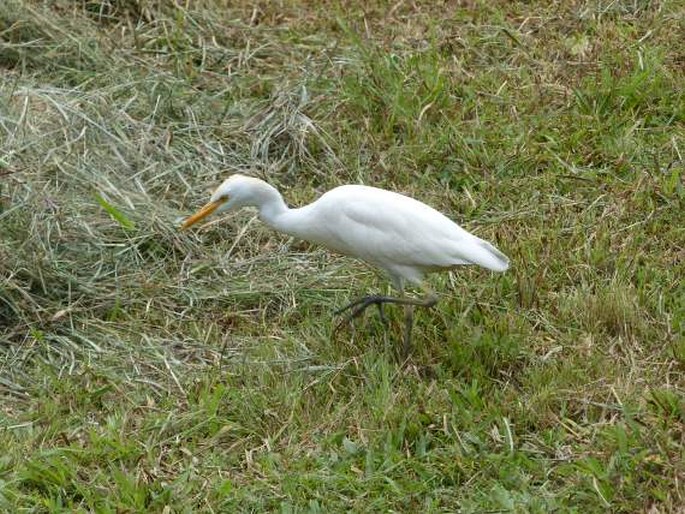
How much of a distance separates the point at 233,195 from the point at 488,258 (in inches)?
37.1

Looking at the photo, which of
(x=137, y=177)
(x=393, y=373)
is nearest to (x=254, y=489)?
(x=393, y=373)

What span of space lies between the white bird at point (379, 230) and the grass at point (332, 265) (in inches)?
7.9

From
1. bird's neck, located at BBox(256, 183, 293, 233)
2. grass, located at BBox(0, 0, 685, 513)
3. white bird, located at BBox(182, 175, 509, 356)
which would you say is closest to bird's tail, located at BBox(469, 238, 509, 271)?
white bird, located at BBox(182, 175, 509, 356)

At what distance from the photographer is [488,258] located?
4.88 metres

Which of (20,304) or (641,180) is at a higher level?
(641,180)

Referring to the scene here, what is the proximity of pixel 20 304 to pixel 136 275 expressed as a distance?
1.63ft

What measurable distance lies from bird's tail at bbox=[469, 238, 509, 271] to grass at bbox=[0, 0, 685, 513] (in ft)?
0.81

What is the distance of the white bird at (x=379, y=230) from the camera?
4941mm

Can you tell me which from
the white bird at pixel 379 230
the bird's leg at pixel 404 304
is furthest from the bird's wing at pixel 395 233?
the bird's leg at pixel 404 304

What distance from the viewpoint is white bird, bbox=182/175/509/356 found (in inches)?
195

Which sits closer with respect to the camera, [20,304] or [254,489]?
[254,489]

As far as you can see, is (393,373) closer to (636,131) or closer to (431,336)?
(431,336)

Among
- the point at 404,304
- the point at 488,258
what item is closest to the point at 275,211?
the point at 404,304

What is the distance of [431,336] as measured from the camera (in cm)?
511
